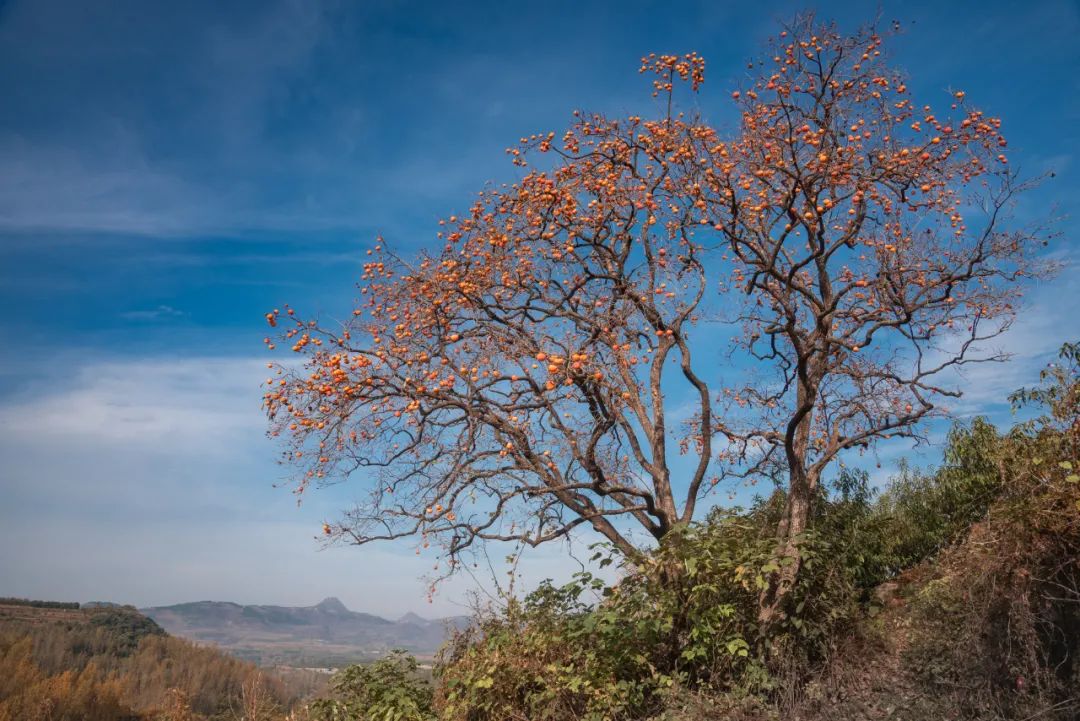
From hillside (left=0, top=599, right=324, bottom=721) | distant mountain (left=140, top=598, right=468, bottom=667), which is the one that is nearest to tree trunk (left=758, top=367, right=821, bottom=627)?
hillside (left=0, top=599, right=324, bottom=721)

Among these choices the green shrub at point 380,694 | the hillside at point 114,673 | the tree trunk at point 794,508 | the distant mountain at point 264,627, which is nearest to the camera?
the tree trunk at point 794,508

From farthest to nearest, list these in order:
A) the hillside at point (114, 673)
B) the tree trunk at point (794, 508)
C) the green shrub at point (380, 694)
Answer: the hillside at point (114, 673) < the green shrub at point (380, 694) < the tree trunk at point (794, 508)

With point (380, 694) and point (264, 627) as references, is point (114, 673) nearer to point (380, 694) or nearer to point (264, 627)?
point (380, 694)

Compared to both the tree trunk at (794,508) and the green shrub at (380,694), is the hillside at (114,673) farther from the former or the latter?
the tree trunk at (794,508)

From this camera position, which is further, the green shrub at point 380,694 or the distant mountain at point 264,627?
the distant mountain at point 264,627

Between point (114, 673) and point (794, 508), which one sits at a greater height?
point (794, 508)

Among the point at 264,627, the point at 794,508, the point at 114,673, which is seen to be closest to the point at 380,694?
the point at 794,508

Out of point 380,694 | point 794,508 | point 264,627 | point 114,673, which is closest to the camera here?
point 380,694

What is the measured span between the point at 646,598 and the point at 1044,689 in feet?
10.3

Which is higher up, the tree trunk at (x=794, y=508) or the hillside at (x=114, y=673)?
the tree trunk at (x=794, y=508)

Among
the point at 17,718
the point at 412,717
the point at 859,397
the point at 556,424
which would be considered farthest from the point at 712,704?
the point at 17,718

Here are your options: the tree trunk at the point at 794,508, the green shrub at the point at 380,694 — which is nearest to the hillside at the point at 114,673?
the green shrub at the point at 380,694

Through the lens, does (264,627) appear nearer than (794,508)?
No

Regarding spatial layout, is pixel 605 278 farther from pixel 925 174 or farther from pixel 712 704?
pixel 712 704
